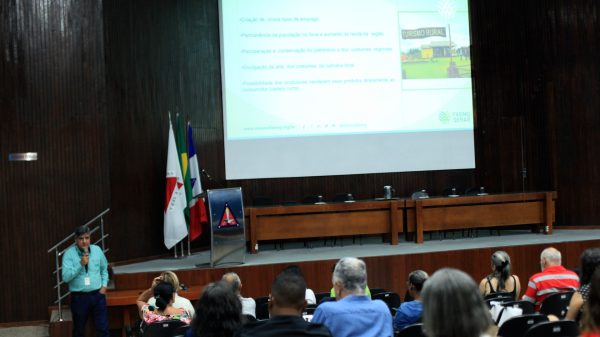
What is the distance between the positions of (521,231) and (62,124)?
725 centimetres

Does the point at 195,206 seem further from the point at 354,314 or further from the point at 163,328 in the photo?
the point at 354,314

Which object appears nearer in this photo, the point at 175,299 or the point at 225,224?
the point at 175,299

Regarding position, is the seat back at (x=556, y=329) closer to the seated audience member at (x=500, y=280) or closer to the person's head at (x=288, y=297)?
the person's head at (x=288, y=297)

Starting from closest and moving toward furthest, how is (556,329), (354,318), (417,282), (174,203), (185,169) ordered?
1. (354,318)
2. (556,329)
3. (417,282)
4. (174,203)
5. (185,169)

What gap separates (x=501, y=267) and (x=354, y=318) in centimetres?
272

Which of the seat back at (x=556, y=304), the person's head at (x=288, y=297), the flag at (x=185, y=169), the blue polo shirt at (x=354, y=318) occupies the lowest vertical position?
the seat back at (x=556, y=304)

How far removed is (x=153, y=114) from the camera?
34.0ft

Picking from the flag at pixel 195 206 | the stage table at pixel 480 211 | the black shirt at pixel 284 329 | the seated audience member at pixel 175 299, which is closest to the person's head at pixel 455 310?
the black shirt at pixel 284 329

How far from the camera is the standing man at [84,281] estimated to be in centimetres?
738

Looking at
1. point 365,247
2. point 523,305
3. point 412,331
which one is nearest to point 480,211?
point 365,247

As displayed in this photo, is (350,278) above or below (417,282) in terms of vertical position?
above

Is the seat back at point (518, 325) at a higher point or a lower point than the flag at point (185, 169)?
lower

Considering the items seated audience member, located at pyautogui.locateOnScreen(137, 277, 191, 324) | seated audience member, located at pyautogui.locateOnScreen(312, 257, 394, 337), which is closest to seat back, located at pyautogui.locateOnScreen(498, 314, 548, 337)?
seated audience member, located at pyautogui.locateOnScreen(312, 257, 394, 337)

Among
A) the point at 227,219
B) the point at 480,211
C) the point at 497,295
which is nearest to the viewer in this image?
the point at 497,295
